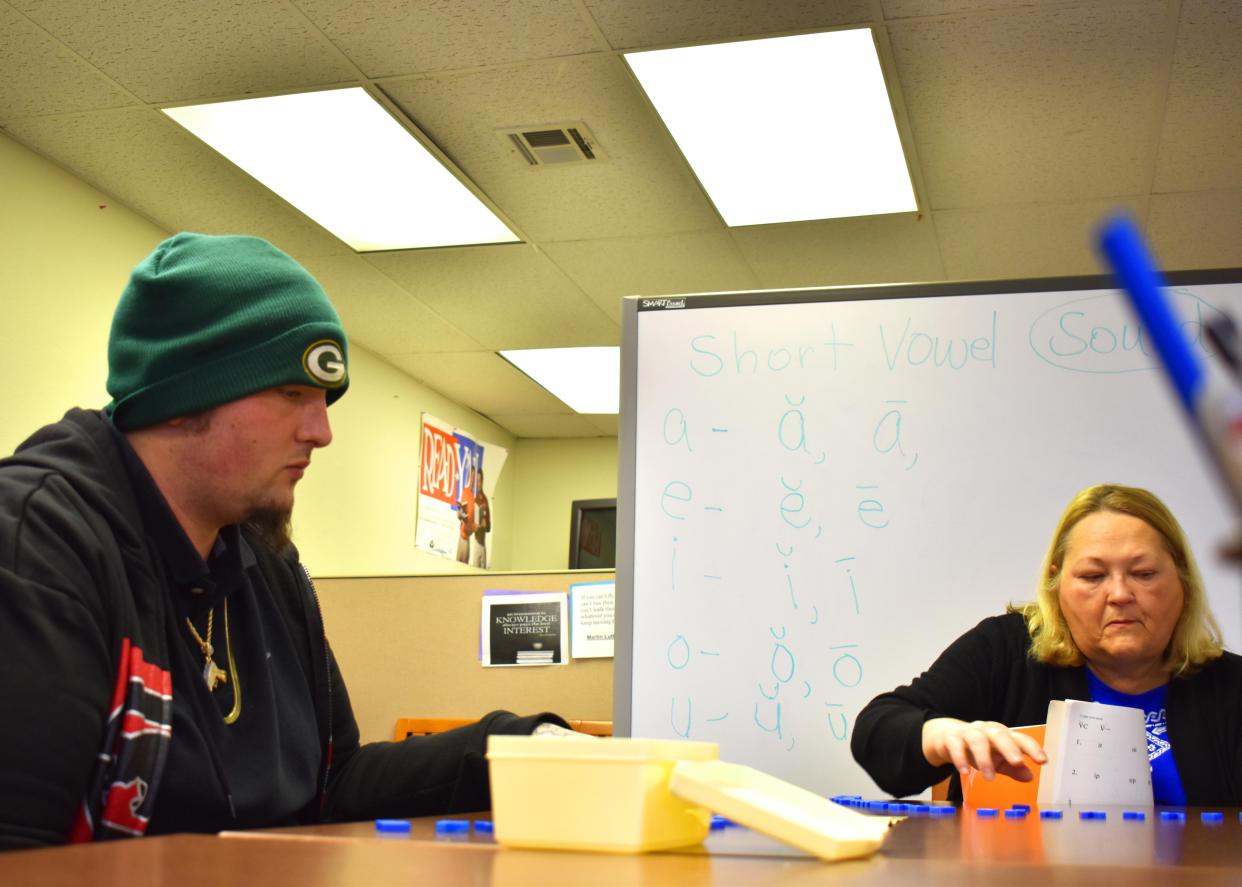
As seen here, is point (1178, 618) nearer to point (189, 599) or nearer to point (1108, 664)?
point (1108, 664)

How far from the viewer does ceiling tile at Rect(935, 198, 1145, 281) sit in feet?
11.1

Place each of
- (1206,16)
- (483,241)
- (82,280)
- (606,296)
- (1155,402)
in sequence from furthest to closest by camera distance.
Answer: (606,296)
(483,241)
(82,280)
(1206,16)
(1155,402)

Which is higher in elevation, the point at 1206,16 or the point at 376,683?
the point at 1206,16

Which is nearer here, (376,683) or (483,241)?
(376,683)

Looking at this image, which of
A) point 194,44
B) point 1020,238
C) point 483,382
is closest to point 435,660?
point 194,44

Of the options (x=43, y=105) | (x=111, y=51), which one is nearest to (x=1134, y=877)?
(x=111, y=51)

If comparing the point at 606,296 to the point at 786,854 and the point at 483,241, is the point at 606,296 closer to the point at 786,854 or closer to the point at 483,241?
the point at 483,241

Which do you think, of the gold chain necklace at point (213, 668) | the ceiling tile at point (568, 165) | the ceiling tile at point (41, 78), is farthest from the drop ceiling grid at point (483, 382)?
the gold chain necklace at point (213, 668)

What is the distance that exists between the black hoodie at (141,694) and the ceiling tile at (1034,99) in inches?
74.0

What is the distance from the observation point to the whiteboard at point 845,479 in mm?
1774

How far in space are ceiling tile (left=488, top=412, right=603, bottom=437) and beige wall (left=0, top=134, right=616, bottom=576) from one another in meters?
0.08

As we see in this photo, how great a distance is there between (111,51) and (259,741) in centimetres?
204

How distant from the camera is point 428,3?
246cm

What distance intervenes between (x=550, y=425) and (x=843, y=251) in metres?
2.73
